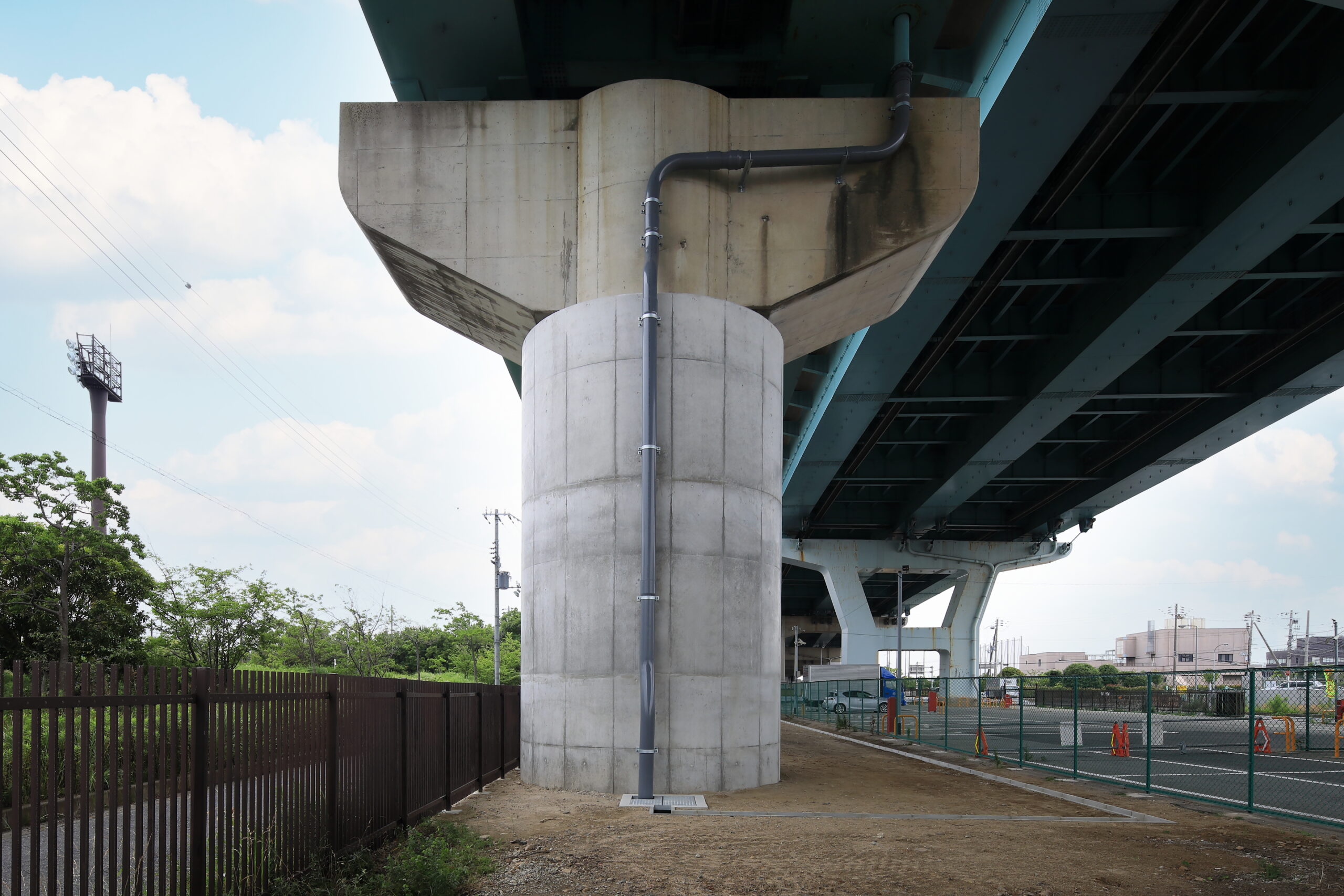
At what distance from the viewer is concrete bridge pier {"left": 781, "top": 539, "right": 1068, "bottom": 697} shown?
52688 millimetres

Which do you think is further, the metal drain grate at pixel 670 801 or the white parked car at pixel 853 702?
the white parked car at pixel 853 702

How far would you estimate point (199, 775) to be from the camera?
18.5ft

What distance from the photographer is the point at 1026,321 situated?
25703 millimetres

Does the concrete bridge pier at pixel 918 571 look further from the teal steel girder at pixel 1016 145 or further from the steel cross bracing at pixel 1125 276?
the teal steel girder at pixel 1016 145

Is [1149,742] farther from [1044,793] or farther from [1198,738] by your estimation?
[1198,738]

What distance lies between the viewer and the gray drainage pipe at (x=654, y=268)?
13172mm

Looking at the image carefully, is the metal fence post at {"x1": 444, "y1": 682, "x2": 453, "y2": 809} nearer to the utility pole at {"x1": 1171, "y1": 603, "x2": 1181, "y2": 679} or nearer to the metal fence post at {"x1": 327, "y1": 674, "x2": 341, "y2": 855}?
the metal fence post at {"x1": 327, "y1": 674, "x2": 341, "y2": 855}

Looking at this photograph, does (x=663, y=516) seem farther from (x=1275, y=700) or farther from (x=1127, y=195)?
(x=1275, y=700)

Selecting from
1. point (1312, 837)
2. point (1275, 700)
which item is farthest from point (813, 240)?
point (1275, 700)

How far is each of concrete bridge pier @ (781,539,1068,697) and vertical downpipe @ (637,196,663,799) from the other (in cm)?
3899

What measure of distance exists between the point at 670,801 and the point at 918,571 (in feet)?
143

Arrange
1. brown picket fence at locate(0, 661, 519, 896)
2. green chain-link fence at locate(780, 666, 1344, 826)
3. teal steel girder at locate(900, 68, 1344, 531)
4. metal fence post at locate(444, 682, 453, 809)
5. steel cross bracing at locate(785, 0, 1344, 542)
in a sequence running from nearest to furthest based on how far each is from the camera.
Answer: brown picket fence at locate(0, 661, 519, 896) → metal fence post at locate(444, 682, 453, 809) → green chain-link fence at locate(780, 666, 1344, 826) → steel cross bracing at locate(785, 0, 1344, 542) → teal steel girder at locate(900, 68, 1344, 531)

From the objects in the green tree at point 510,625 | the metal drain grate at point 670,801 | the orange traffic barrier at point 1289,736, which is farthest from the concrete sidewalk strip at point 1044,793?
the green tree at point 510,625

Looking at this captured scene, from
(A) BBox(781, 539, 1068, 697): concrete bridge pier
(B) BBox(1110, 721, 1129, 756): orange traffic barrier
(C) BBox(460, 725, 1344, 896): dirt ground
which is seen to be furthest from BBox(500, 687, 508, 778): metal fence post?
(A) BBox(781, 539, 1068, 697): concrete bridge pier
